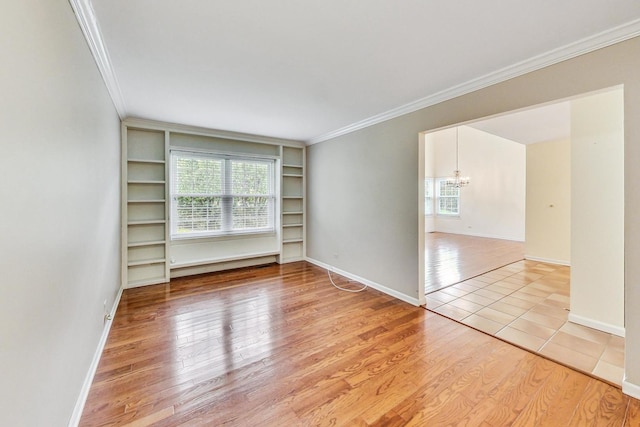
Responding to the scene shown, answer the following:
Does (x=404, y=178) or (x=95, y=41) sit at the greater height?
(x=95, y=41)

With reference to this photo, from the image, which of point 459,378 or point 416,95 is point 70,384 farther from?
point 416,95

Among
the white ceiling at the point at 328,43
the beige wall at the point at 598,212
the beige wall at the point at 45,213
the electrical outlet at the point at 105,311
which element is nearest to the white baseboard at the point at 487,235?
the beige wall at the point at 598,212

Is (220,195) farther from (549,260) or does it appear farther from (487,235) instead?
(487,235)

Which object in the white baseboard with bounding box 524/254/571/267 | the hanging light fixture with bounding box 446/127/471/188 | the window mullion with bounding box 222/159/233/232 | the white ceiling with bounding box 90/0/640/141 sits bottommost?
the white baseboard with bounding box 524/254/571/267

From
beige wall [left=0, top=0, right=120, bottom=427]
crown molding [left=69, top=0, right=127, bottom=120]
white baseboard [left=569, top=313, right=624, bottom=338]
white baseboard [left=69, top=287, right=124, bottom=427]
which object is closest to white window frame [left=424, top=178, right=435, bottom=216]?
white baseboard [left=569, top=313, right=624, bottom=338]

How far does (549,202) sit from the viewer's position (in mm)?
5309

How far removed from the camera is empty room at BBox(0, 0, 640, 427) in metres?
1.26

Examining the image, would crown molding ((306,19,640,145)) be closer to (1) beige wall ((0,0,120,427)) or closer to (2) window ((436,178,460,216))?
(1) beige wall ((0,0,120,427))

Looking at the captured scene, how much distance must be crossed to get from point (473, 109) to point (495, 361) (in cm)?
232

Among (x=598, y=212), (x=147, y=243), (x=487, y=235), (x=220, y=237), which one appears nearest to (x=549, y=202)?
(x=598, y=212)

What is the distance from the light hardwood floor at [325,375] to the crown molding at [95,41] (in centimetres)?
243

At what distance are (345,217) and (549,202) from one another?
4.41 meters

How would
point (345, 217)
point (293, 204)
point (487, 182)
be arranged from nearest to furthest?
point (345, 217), point (293, 204), point (487, 182)

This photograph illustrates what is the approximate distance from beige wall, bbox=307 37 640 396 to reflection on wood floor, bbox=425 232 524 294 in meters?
0.96
